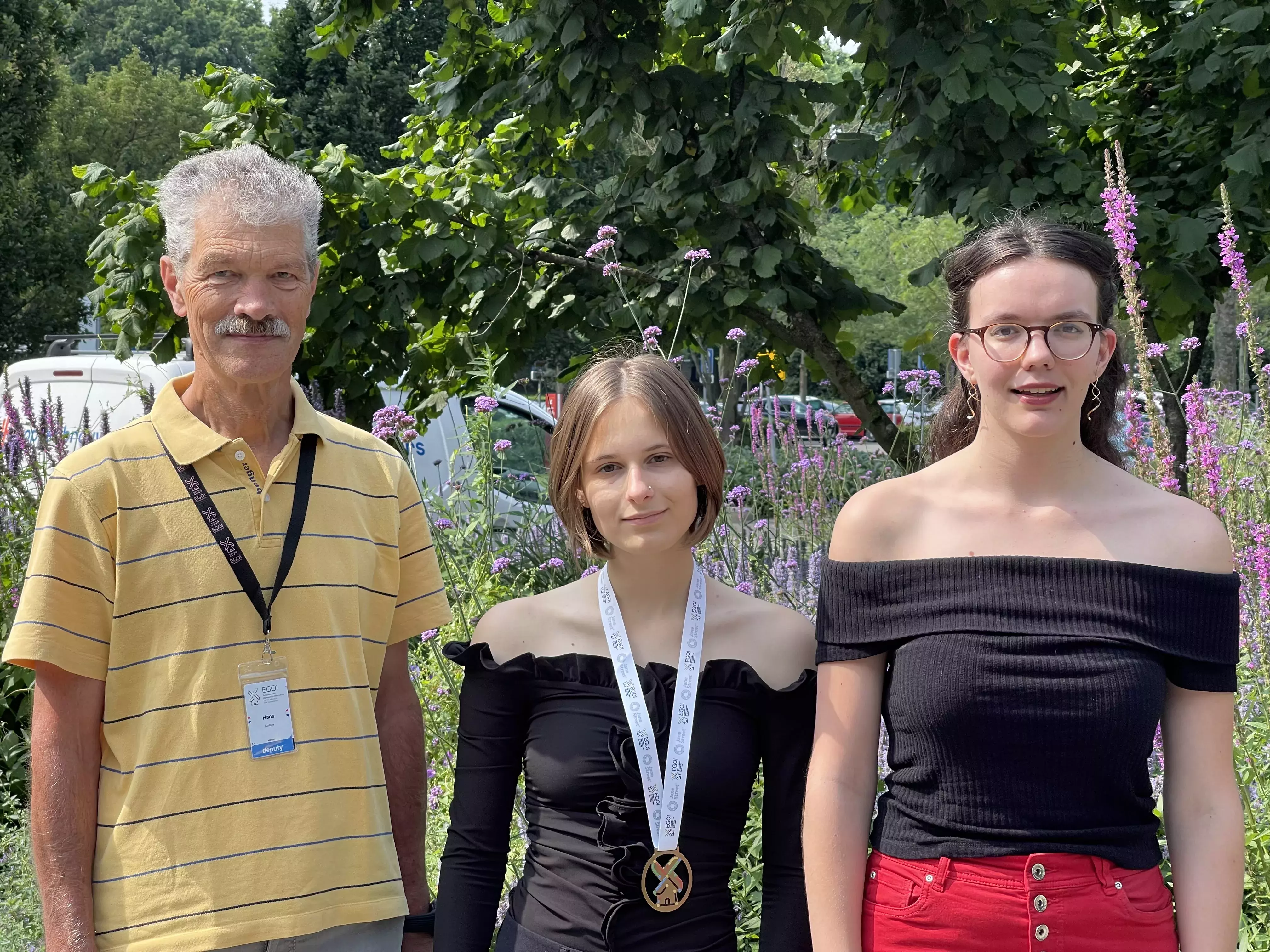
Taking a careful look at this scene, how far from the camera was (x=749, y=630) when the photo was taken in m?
2.20

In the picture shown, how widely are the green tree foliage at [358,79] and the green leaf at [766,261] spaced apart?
22806 millimetres

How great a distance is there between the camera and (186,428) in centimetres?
224

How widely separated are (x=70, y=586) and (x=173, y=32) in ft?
314

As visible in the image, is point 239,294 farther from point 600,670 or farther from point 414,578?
point 600,670

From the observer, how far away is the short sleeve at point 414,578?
8.22ft

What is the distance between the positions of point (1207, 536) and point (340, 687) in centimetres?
153

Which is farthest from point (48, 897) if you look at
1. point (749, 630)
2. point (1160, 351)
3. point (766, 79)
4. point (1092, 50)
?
point (1092, 50)

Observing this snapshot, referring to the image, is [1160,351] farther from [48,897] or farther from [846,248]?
[846,248]

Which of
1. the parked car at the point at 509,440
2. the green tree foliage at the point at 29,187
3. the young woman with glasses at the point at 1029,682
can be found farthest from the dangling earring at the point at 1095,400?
the green tree foliage at the point at 29,187

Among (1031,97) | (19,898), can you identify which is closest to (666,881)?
(19,898)

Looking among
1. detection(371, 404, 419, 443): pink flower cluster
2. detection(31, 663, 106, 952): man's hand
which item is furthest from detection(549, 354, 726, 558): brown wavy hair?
detection(371, 404, 419, 443): pink flower cluster

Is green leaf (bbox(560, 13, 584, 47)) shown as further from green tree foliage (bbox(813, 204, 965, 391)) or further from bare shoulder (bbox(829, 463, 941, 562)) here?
green tree foliage (bbox(813, 204, 965, 391))

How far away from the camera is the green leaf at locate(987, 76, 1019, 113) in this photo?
17.0 feet

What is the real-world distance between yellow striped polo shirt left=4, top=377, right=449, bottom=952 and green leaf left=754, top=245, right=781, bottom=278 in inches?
163
